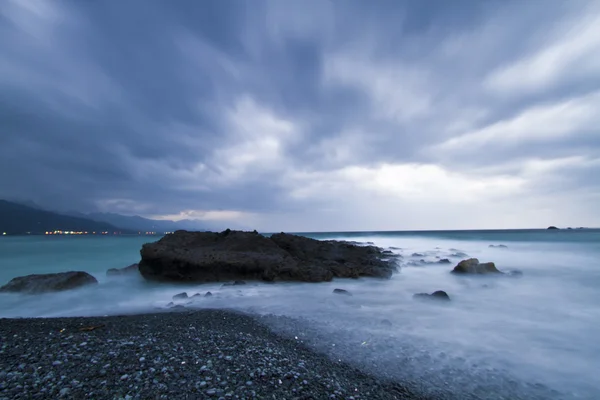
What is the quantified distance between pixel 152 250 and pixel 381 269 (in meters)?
9.93

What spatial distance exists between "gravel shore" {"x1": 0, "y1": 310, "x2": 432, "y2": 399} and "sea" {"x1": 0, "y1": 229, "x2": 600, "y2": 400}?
2.33 feet

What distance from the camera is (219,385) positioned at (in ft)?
11.0

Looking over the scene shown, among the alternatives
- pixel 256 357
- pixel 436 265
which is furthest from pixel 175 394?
pixel 436 265

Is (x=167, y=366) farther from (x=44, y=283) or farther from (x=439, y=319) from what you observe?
(x=44, y=283)

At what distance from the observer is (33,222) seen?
388 ft

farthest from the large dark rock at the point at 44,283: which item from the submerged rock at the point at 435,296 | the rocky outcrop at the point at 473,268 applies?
the rocky outcrop at the point at 473,268

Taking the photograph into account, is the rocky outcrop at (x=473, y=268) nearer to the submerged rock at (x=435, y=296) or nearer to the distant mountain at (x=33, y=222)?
the submerged rock at (x=435, y=296)

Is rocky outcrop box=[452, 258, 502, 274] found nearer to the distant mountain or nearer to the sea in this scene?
the sea

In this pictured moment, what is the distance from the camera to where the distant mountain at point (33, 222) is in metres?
112

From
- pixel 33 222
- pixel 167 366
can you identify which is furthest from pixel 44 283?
pixel 33 222

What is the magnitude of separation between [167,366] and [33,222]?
15906 centimetres

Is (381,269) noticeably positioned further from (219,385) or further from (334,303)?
(219,385)

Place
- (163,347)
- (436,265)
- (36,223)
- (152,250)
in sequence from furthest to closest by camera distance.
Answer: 1. (36,223)
2. (436,265)
3. (152,250)
4. (163,347)

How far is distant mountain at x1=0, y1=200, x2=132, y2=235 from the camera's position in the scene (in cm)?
11250
